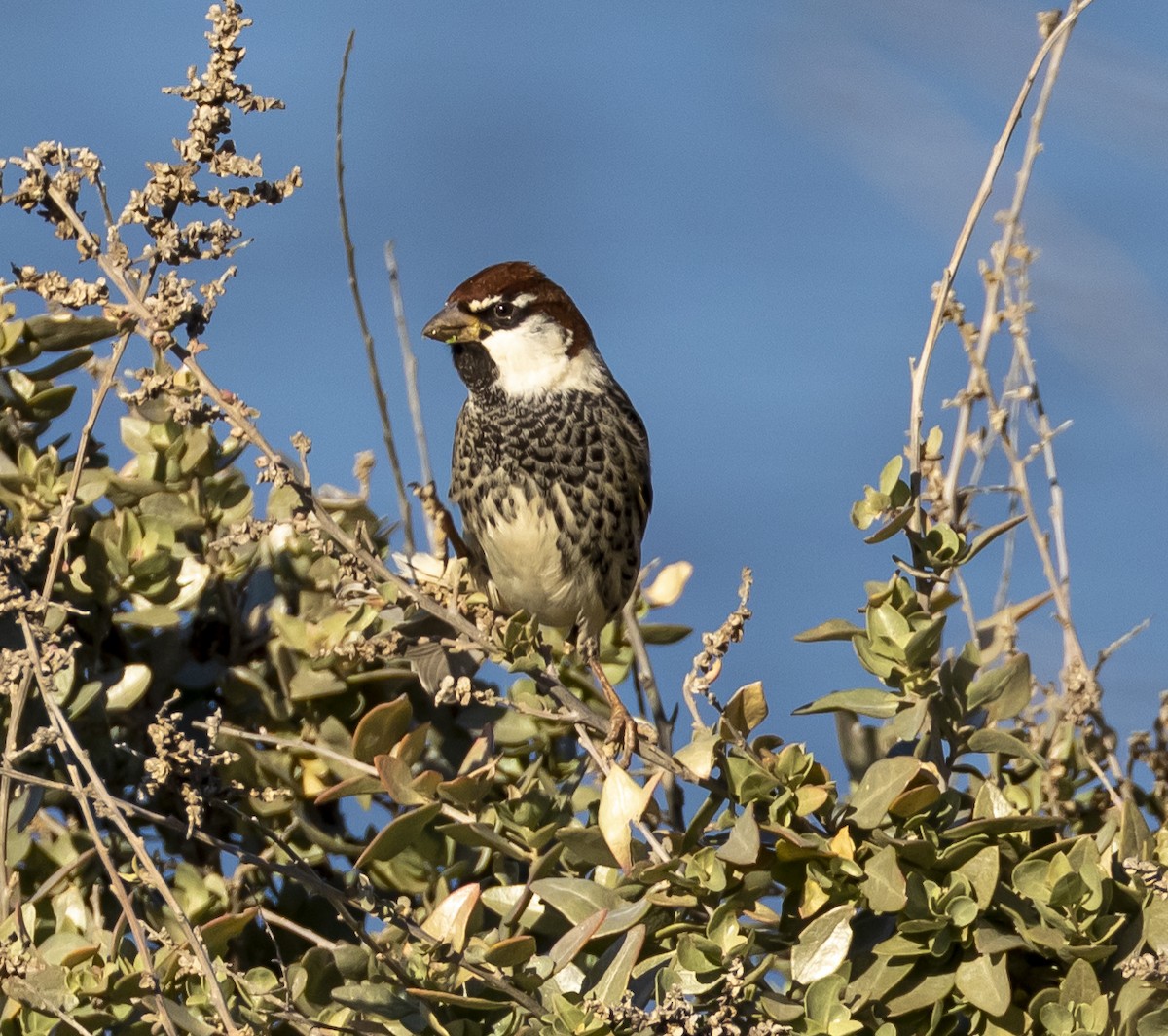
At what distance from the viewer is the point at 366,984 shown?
133 cm

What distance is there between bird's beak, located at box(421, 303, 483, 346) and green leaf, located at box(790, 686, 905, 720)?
3.97ft

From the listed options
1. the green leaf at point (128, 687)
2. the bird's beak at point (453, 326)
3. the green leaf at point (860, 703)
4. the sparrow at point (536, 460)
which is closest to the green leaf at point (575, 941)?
the green leaf at point (860, 703)

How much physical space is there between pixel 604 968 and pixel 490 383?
139 cm

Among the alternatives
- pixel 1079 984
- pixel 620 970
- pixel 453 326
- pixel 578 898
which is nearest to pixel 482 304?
pixel 453 326

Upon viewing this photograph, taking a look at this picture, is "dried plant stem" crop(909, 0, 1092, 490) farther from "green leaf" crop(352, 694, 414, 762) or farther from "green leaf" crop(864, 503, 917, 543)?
"green leaf" crop(352, 694, 414, 762)

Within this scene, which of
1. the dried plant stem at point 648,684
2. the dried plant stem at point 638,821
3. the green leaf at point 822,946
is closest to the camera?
the green leaf at point 822,946

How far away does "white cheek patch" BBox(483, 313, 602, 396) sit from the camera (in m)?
2.54

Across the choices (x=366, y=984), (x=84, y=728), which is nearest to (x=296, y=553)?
(x=84, y=728)

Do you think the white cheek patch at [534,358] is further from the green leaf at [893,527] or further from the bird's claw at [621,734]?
the green leaf at [893,527]

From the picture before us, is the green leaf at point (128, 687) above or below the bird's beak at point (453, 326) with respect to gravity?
below

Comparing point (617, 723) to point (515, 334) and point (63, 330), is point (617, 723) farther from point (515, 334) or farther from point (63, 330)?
point (515, 334)

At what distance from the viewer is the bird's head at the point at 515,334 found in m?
2.48

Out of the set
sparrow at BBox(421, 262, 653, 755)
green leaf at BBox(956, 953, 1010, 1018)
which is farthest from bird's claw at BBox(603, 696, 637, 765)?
sparrow at BBox(421, 262, 653, 755)

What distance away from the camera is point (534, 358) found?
2.58m
